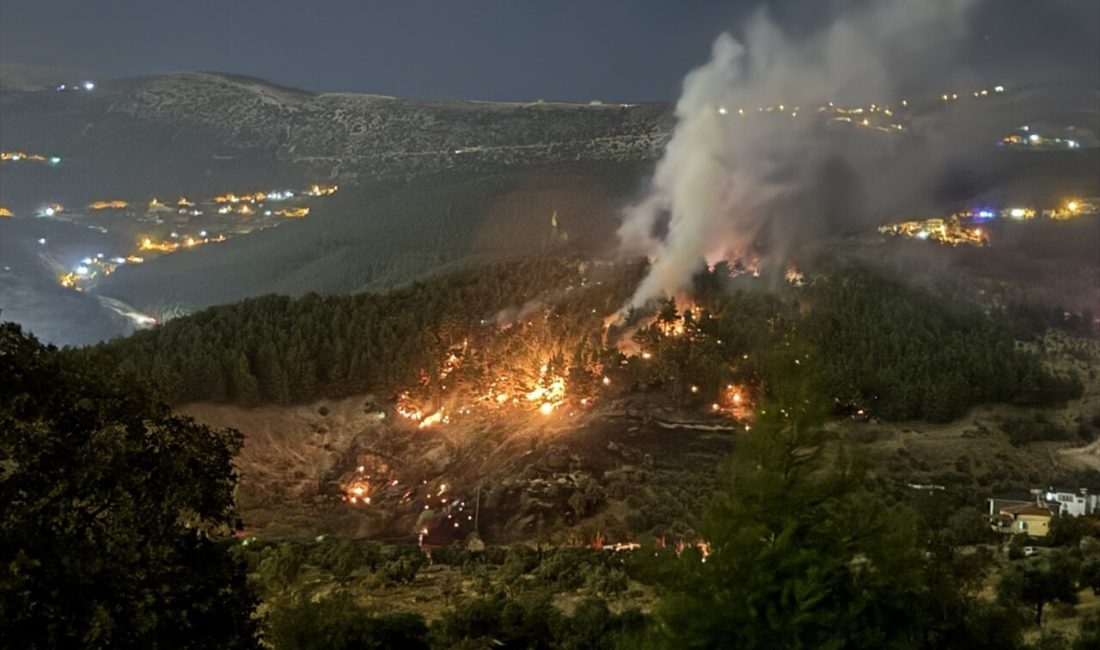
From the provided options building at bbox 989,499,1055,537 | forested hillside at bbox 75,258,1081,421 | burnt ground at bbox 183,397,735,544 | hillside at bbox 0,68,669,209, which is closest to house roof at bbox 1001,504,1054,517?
building at bbox 989,499,1055,537

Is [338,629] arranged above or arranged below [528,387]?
below

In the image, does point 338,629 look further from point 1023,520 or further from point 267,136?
point 267,136

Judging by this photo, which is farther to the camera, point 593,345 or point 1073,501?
point 593,345

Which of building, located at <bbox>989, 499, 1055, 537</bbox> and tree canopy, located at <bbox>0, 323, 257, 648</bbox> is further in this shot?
building, located at <bbox>989, 499, 1055, 537</bbox>

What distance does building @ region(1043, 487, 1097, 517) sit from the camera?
95.7ft

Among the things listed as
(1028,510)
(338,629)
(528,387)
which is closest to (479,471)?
(528,387)

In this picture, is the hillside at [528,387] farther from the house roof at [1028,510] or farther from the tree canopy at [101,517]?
the tree canopy at [101,517]

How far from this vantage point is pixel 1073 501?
2977cm

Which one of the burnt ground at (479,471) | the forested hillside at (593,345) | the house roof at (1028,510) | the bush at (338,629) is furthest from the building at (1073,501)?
the bush at (338,629)

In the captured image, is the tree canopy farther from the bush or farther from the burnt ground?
the burnt ground

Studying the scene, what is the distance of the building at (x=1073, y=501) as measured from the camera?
95.7 feet

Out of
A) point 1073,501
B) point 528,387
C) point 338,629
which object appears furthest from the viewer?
point 528,387

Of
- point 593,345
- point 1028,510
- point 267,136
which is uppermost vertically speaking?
point 267,136

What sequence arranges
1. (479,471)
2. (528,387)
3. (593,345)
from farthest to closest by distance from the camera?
1. (593,345)
2. (528,387)
3. (479,471)
